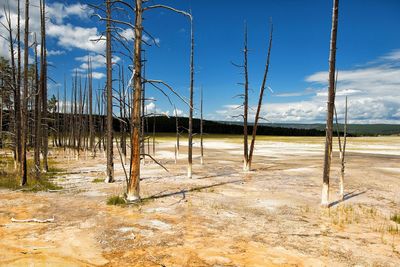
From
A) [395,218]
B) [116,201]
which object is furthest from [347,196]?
[116,201]

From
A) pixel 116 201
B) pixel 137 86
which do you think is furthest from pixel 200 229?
pixel 137 86

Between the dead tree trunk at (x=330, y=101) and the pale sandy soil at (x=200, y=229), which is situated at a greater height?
the dead tree trunk at (x=330, y=101)

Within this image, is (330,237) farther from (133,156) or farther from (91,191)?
(91,191)

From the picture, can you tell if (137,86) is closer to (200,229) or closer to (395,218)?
(200,229)

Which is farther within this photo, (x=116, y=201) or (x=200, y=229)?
→ (x=116, y=201)

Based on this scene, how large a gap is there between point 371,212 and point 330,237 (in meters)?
4.20

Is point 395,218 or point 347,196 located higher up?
point 395,218

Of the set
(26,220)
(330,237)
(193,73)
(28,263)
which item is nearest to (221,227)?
(330,237)

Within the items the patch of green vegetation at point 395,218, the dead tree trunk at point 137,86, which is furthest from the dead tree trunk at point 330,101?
the dead tree trunk at point 137,86

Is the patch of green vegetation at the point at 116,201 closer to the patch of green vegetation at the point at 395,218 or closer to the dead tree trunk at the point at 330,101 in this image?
the dead tree trunk at the point at 330,101

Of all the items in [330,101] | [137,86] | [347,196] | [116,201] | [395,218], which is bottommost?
[347,196]

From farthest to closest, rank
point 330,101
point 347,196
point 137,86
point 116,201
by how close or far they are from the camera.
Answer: point 347,196
point 330,101
point 116,201
point 137,86

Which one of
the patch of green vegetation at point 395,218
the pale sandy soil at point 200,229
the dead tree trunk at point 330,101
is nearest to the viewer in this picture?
the pale sandy soil at point 200,229

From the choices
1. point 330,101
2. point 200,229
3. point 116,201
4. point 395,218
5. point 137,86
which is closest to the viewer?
point 200,229
